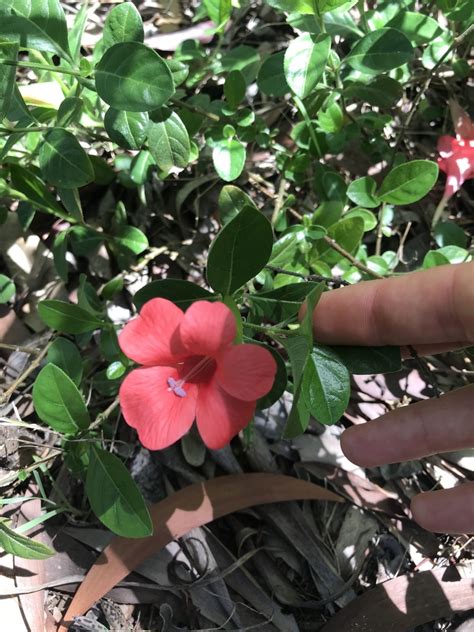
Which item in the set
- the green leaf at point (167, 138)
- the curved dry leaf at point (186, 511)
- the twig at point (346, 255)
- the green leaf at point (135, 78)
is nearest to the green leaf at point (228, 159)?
the green leaf at point (167, 138)

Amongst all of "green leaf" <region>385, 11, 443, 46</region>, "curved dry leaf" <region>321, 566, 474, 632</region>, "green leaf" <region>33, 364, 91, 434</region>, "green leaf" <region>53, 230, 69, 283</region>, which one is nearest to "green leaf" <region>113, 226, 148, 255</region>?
"green leaf" <region>53, 230, 69, 283</region>

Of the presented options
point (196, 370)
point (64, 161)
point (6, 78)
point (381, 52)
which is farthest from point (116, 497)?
point (381, 52)

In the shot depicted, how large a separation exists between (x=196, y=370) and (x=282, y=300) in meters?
0.24

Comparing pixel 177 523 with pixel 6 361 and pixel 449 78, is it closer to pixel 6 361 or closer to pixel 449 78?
pixel 6 361

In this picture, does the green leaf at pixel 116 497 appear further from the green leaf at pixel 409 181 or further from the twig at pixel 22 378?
the green leaf at pixel 409 181

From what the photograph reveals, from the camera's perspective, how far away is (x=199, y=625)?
1.44 m

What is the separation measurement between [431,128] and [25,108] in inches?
48.1

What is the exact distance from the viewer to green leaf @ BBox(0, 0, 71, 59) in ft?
3.63

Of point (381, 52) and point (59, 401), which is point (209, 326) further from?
point (381, 52)

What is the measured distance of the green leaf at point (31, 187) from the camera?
56.1 inches

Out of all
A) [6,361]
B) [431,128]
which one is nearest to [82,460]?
[6,361]

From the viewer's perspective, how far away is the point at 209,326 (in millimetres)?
891

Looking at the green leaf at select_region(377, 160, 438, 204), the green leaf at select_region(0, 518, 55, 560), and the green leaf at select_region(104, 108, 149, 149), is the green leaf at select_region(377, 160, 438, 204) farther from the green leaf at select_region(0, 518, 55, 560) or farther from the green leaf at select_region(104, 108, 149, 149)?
the green leaf at select_region(0, 518, 55, 560)

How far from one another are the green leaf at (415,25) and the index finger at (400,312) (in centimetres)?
63
